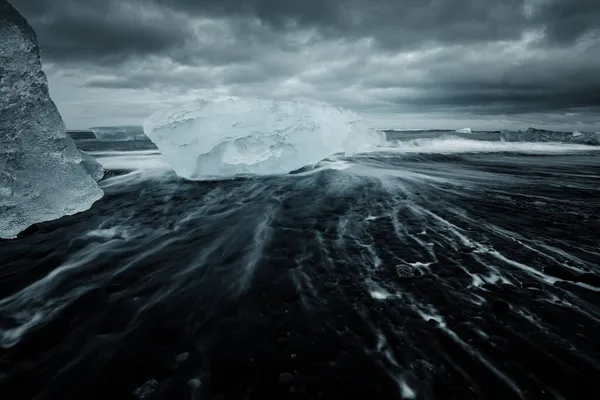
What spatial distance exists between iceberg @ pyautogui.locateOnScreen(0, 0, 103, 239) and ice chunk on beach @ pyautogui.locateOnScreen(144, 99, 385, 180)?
17.8 feet

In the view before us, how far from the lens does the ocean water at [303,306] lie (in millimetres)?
2707

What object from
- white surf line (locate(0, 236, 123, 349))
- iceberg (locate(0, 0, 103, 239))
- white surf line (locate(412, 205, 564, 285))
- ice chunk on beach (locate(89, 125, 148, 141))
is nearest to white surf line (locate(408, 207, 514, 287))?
white surf line (locate(412, 205, 564, 285))

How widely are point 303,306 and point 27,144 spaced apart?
21.7 feet

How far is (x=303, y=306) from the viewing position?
3764mm

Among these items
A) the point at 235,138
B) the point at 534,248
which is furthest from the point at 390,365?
the point at 235,138

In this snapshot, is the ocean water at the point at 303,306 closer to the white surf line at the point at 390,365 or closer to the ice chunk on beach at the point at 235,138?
the white surf line at the point at 390,365

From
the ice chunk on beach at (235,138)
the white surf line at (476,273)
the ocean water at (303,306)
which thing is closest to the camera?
the ocean water at (303,306)

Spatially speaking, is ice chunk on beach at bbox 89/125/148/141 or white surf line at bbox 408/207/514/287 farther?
ice chunk on beach at bbox 89/125/148/141

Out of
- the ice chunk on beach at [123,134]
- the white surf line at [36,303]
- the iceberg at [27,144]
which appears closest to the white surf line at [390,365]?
the white surf line at [36,303]

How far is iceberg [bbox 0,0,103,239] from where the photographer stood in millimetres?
6039

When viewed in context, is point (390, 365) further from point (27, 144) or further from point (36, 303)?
point (27, 144)

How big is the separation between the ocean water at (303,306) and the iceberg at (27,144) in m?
0.50

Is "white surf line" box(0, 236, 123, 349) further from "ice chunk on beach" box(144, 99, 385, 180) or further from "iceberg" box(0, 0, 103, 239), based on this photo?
"ice chunk on beach" box(144, 99, 385, 180)

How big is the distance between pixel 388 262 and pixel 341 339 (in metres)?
2.00
